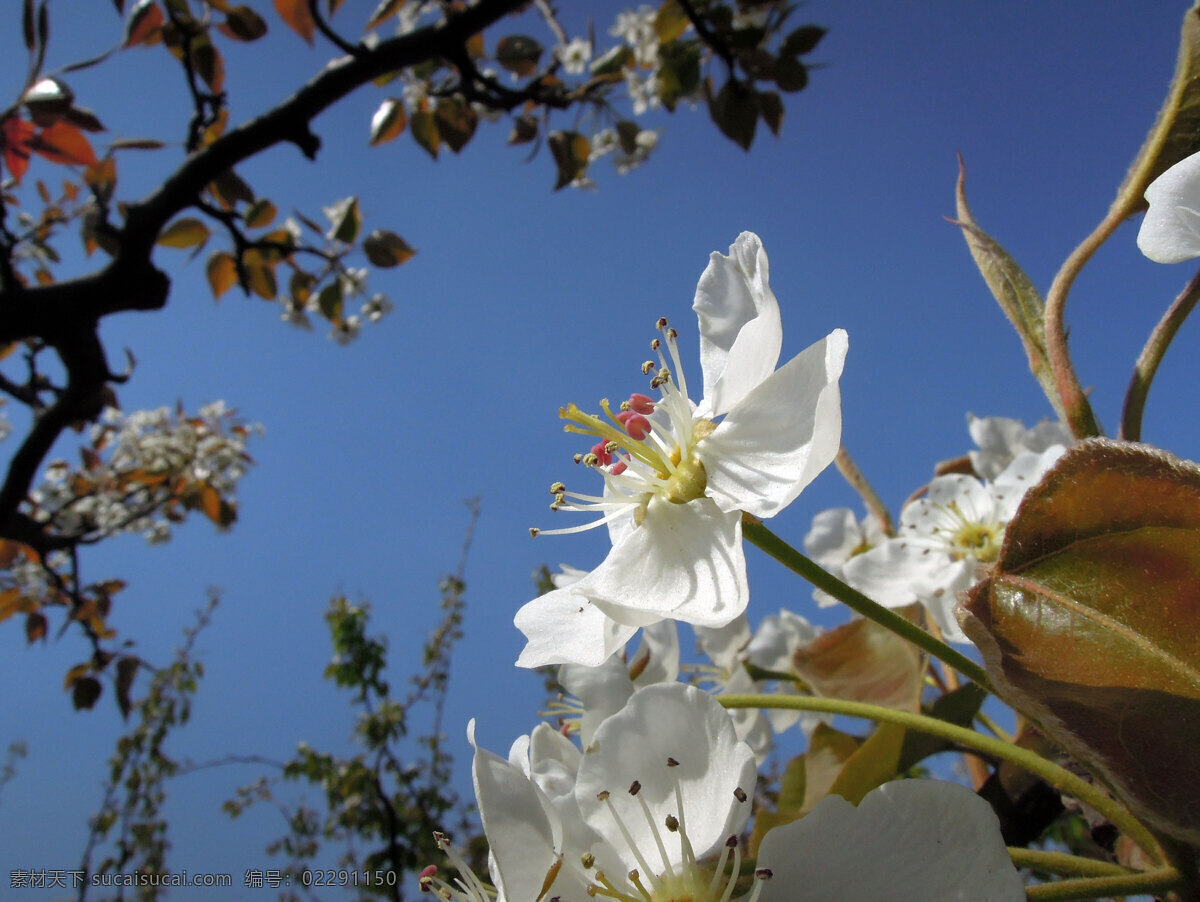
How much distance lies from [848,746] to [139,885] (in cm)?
327

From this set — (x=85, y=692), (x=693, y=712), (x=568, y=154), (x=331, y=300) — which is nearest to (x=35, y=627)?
(x=85, y=692)

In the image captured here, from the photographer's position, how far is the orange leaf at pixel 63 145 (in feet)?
6.84

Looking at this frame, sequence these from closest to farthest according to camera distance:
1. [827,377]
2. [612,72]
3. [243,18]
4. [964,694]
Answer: [827,377] < [964,694] < [243,18] < [612,72]

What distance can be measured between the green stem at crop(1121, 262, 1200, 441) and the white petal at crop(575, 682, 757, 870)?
403 millimetres

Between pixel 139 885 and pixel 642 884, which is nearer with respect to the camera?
pixel 642 884

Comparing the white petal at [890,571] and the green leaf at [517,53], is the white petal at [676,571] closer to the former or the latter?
the white petal at [890,571]

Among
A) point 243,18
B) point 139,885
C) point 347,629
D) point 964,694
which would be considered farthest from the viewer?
point 347,629

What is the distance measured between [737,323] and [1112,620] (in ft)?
1.15

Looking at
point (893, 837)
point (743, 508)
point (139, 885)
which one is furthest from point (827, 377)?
point (139, 885)

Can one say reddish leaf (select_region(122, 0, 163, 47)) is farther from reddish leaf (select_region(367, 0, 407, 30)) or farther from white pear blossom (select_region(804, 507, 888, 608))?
white pear blossom (select_region(804, 507, 888, 608))

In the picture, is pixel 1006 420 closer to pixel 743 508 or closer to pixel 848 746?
pixel 848 746

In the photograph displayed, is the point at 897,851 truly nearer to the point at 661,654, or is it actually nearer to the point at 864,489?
the point at 661,654

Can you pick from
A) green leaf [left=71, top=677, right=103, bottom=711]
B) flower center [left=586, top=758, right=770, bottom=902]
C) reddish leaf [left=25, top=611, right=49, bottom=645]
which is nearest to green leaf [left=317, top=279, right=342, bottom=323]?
green leaf [left=71, top=677, right=103, bottom=711]

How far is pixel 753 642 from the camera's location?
3.70 ft
